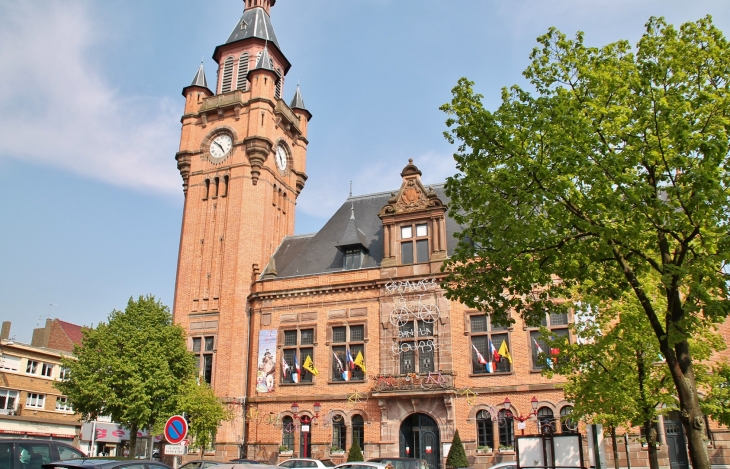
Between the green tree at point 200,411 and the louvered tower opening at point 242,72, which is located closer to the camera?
the green tree at point 200,411

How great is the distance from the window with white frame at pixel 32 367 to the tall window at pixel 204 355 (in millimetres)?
17386

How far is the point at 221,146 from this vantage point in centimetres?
4028

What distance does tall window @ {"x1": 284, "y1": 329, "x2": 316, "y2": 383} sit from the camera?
107ft

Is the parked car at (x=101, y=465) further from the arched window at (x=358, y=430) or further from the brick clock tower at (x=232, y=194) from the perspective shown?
the brick clock tower at (x=232, y=194)

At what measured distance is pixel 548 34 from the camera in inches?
Result: 565

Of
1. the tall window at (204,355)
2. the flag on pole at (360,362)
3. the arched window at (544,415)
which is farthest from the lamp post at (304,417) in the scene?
the arched window at (544,415)

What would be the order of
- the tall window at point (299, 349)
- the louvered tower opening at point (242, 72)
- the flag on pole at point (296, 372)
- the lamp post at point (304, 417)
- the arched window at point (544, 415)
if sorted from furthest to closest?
1. the louvered tower opening at point (242, 72)
2. the tall window at point (299, 349)
3. the flag on pole at point (296, 372)
4. the lamp post at point (304, 417)
5. the arched window at point (544, 415)

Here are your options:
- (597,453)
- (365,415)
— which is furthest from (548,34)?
(365,415)

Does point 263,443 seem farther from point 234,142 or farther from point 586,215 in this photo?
point 586,215

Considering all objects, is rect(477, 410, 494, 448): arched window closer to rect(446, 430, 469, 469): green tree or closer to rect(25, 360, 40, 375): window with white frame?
rect(446, 430, 469, 469): green tree

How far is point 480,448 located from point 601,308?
33.9ft

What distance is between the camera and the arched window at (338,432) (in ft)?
99.7

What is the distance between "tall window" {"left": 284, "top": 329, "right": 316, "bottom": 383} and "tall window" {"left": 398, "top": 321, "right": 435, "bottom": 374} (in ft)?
17.2

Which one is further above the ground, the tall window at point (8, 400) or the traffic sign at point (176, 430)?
the tall window at point (8, 400)
